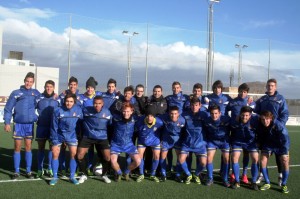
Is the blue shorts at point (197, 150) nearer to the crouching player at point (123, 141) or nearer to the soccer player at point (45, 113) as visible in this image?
the crouching player at point (123, 141)

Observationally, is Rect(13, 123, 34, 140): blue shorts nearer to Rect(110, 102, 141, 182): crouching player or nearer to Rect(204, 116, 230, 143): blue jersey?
Rect(110, 102, 141, 182): crouching player

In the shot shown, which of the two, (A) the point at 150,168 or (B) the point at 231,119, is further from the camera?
(A) the point at 150,168

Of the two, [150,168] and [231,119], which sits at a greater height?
[231,119]

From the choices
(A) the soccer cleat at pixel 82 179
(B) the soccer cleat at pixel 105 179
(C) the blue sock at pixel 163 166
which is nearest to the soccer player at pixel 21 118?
(A) the soccer cleat at pixel 82 179

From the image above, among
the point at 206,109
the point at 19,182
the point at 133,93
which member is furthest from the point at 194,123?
the point at 19,182

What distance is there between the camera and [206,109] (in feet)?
19.6

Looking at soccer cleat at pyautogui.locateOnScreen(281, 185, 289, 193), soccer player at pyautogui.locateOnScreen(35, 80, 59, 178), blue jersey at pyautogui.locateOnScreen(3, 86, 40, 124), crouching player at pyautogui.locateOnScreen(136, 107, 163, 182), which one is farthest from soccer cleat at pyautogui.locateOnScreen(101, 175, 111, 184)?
soccer cleat at pyautogui.locateOnScreen(281, 185, 289, 193)

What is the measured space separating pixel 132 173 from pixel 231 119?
78.4 inches

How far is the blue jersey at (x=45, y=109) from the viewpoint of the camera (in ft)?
18.8

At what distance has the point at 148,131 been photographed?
5691mm

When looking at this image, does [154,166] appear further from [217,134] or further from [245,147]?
[245,147]

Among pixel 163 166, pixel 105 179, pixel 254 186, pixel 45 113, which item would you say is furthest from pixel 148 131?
pixel 254 186

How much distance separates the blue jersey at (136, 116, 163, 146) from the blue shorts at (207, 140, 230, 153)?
0.86 meters

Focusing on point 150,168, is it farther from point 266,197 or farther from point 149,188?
point 266,197
